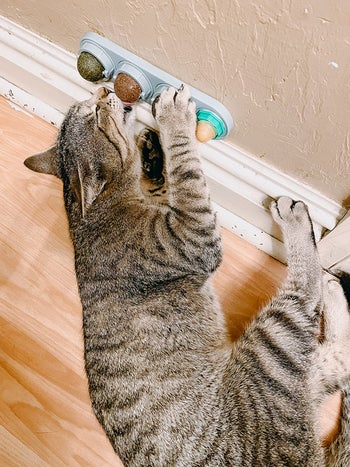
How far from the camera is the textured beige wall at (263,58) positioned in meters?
0.77

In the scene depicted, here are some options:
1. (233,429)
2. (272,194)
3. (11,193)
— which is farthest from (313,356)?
(11,193)

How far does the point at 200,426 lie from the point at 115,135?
74cm

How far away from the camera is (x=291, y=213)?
3.86 feet

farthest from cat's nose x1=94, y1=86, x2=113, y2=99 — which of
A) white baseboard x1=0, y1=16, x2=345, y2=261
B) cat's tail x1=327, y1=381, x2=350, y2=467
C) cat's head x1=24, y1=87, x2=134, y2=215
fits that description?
cat's tail x1=327, y1=381, x2=350, y2=467

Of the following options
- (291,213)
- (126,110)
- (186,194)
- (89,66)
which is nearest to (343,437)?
(291,213)

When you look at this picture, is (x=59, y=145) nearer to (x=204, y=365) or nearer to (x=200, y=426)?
(x=204, y=365)

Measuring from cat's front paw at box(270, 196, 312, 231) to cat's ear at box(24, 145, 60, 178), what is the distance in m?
0.60

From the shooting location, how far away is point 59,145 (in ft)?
4.00

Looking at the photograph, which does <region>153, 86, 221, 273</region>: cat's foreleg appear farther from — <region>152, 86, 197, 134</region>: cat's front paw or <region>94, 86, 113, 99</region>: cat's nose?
<region>94, 86, 113, 99</region>: cat's nose

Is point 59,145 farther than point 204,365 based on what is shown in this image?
Yes

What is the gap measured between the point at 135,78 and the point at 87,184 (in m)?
0.29

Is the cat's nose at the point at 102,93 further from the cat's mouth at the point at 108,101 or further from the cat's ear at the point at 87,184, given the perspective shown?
the cat's ear at the point at 87,184

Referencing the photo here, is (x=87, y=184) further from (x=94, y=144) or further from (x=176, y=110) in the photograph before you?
(x=176, y=110)

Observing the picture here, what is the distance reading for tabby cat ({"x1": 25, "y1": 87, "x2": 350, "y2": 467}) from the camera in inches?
39.8
